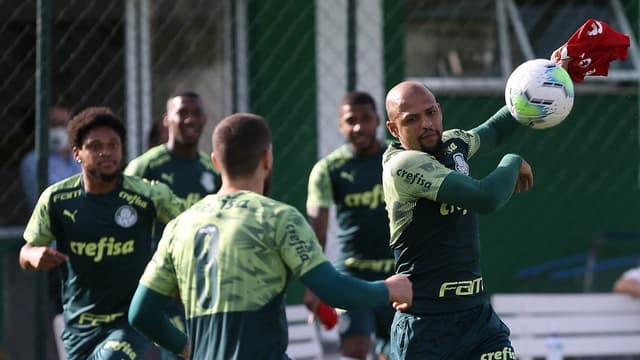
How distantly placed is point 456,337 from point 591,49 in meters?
1.38

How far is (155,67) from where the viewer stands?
874cm

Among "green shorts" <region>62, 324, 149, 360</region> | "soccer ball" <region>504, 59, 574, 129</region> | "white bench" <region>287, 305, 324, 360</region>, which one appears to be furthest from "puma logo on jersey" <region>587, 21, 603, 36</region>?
"white bench" <region>287, 305, 324, 360</region>

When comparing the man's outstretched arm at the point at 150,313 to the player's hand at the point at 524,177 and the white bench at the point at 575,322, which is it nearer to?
the player's hand at the point at 524,177

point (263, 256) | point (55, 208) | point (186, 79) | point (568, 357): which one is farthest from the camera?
point (186, 79)

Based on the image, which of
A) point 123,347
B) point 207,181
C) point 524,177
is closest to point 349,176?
point 207,181

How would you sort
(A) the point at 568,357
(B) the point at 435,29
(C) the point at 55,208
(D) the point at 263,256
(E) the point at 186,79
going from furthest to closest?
1. (B) the point at 435,29
2. (E) the point at 186,79
3. (A) the point at 568,357
4. (C) the point at 55,208
5. (D) the point at 263,256

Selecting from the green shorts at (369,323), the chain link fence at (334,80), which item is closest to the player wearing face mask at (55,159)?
the chain link fence at (334,80)

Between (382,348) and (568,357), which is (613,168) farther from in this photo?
(382,348)

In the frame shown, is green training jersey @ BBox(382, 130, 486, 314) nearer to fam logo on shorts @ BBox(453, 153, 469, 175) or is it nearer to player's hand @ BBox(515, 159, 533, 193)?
fam logo on shorts @ BBox(453, 153, 469, 175)

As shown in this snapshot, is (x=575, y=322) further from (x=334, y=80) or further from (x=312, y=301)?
(x=334, y=80)

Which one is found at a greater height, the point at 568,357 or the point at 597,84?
the point at 597,84

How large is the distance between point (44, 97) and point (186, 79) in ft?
6.43

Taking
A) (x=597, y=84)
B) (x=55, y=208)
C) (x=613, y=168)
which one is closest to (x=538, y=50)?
(x=597, y=84)

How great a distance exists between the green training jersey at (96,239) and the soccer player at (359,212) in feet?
4.84
